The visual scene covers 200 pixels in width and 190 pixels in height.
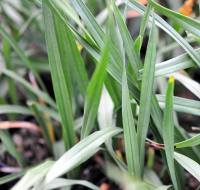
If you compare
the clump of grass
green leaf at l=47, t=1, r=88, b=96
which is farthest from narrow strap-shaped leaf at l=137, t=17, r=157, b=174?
green leaf at l=47, t=1, r=88, b=96

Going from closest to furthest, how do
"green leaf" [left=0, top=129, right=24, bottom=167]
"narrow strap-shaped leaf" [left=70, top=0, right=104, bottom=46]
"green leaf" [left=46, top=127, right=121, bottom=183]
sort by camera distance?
"green leaf" [left=46, top=127, right=121, bottom=183], "narrow strap-shaped leaf" [left=70, top=0, right=104, bottom=46], "green leaf" [left=0, top=129, right=24, bottom=167]

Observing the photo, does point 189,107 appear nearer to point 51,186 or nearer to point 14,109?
point 51,186

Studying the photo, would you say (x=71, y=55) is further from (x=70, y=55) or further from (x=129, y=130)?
(x=129, y=130)

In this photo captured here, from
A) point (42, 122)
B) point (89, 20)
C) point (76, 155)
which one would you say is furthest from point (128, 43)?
point (42, 122)

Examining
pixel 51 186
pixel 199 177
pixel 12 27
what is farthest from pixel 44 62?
pixel 199 177

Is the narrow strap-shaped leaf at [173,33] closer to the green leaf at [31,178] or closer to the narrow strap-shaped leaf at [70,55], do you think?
the narrow strap-shaped leaf at [70,55]

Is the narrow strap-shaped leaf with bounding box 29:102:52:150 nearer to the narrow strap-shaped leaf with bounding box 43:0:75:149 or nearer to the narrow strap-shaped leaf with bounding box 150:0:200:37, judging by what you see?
the narrow strap-shaped leaf with bounding box 43:0:75:149

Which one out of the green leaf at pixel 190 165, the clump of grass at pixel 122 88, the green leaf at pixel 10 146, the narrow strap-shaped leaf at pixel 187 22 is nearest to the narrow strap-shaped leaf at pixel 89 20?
the clump of grass at pixel 122 88
